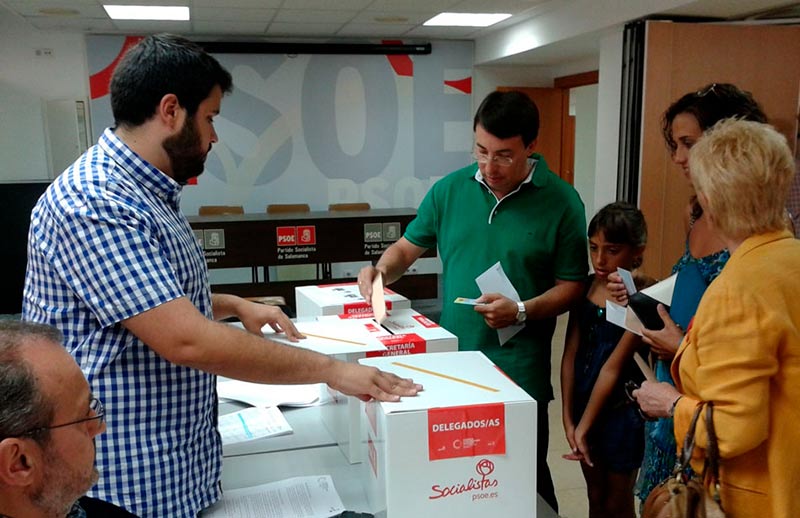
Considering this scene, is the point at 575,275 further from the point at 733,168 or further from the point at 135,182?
the point at 135,182

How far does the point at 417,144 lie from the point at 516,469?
644cm

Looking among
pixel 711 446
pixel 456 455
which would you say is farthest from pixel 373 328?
pixel 711 446

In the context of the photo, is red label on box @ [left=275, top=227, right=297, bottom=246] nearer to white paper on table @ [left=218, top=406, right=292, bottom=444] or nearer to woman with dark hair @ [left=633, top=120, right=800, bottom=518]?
white paper on table @ [left=218, top=406, right=292, bottom=444]

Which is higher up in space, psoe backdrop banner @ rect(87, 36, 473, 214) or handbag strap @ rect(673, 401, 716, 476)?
psoe backdrop banner @ rect(87, 36, 473, 214)

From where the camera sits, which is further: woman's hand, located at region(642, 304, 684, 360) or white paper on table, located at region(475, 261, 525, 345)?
white paper on table, located at region(475, 261, 525, 345)

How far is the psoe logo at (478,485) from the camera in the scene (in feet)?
3.68

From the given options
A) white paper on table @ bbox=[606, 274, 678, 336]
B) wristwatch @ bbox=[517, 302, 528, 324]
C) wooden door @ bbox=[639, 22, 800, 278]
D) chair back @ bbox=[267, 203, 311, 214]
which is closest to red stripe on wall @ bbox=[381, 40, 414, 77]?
chair back @ bbox=[267, 203, 311, 214]

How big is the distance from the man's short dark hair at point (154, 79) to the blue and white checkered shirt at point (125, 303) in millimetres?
65

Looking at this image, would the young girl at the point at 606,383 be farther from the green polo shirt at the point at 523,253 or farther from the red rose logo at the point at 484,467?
the red rose logo at the point at 484,467

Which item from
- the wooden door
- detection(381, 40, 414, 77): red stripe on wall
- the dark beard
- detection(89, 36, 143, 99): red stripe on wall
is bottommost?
the dark beard

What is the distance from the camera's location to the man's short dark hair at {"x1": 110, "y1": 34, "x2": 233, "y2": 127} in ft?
3.96

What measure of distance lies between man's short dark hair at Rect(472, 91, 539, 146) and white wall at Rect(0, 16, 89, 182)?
593 cm

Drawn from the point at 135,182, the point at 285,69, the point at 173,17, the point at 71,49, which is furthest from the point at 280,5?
the point at 135,182

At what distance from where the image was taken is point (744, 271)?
119 centimetres
